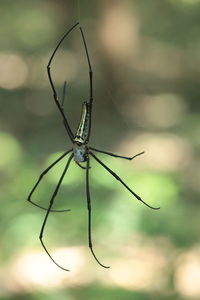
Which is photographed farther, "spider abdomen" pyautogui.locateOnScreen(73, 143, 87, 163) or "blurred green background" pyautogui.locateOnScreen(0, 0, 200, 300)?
"blurred green background" pyautogui.locateOnScreen(0, 0, 200, 300)

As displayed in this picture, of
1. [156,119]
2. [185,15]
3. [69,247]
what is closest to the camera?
[69,247]

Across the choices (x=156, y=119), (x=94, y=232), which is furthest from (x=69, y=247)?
(x=156, y=119)

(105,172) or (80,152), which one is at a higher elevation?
(80,152)

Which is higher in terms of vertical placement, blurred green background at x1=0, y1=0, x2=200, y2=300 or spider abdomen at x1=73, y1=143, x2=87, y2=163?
spider abdomen at x1=73, y1=143, x2=87, y2=163

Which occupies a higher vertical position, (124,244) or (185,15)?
(185,15)

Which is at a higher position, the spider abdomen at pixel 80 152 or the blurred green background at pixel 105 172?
the spider abdomen at pixel 80 152

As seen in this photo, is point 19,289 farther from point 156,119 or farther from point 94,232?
point 156,119

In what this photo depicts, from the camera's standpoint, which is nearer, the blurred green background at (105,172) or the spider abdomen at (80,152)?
the spider abdomen at (80,152)

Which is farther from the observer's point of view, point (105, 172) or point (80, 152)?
point (105, 172)
